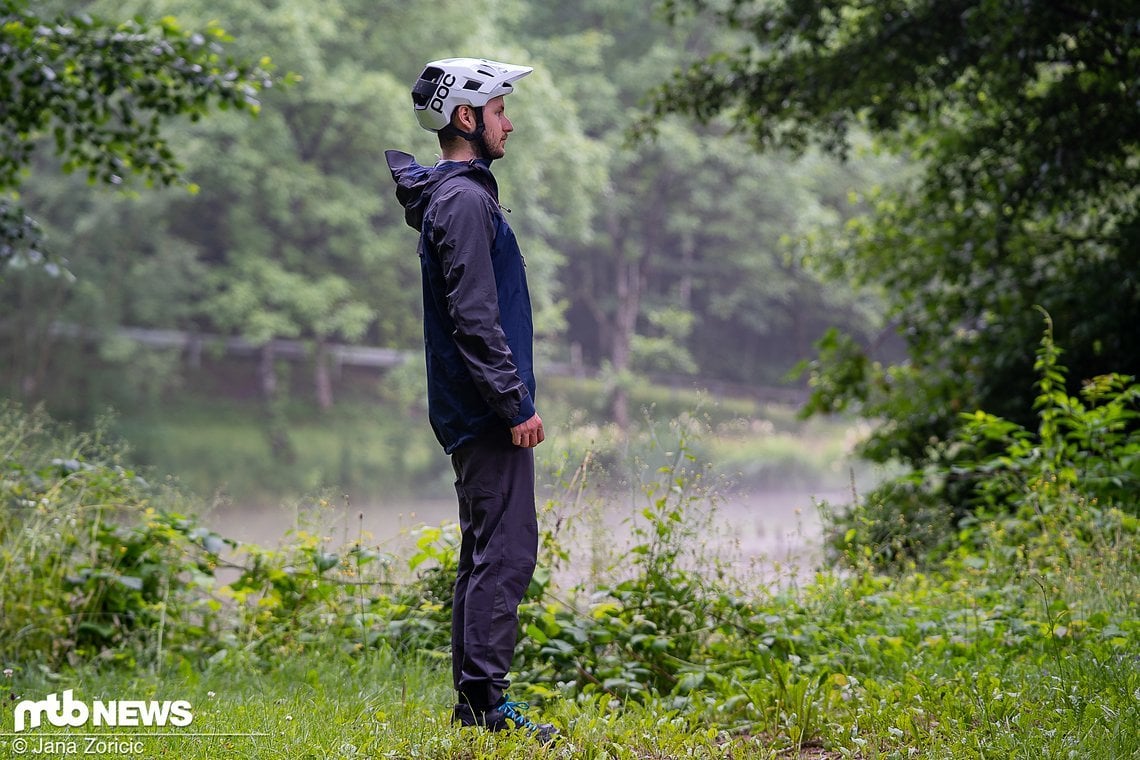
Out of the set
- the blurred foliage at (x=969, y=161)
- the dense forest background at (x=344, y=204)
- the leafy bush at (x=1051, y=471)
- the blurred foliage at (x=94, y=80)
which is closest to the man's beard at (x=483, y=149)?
the leafy bush at (x=1051, y=471)

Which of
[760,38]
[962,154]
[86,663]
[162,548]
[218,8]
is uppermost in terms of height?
[218,8]

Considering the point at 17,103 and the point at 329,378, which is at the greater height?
the point at 17,103

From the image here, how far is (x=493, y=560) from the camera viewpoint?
332 centimetres

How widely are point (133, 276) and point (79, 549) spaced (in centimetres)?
2134

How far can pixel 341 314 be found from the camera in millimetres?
25578

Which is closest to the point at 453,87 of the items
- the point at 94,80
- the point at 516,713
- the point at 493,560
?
the point at 493,560

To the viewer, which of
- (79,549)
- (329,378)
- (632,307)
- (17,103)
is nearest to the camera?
(79,549)

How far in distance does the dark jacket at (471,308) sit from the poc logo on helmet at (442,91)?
18 cm

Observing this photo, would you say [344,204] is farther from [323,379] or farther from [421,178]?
[421,178]

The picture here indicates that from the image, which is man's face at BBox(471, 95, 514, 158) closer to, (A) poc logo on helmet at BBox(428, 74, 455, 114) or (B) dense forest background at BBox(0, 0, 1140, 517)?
(A) poc logo on helmet at BBox(428, 74, 455, 114)

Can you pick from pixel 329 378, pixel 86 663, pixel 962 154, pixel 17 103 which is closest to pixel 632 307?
pixel 329 378

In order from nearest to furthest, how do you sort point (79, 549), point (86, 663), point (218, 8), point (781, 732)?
1. point (781, 732)
2. point (86, 663)
3. point (79, 549)
4. point (218, 8)

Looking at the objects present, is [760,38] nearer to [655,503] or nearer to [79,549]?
[655,503]

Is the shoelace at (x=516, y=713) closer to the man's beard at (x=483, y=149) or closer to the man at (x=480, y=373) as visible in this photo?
the man at (x=480, y=373)
